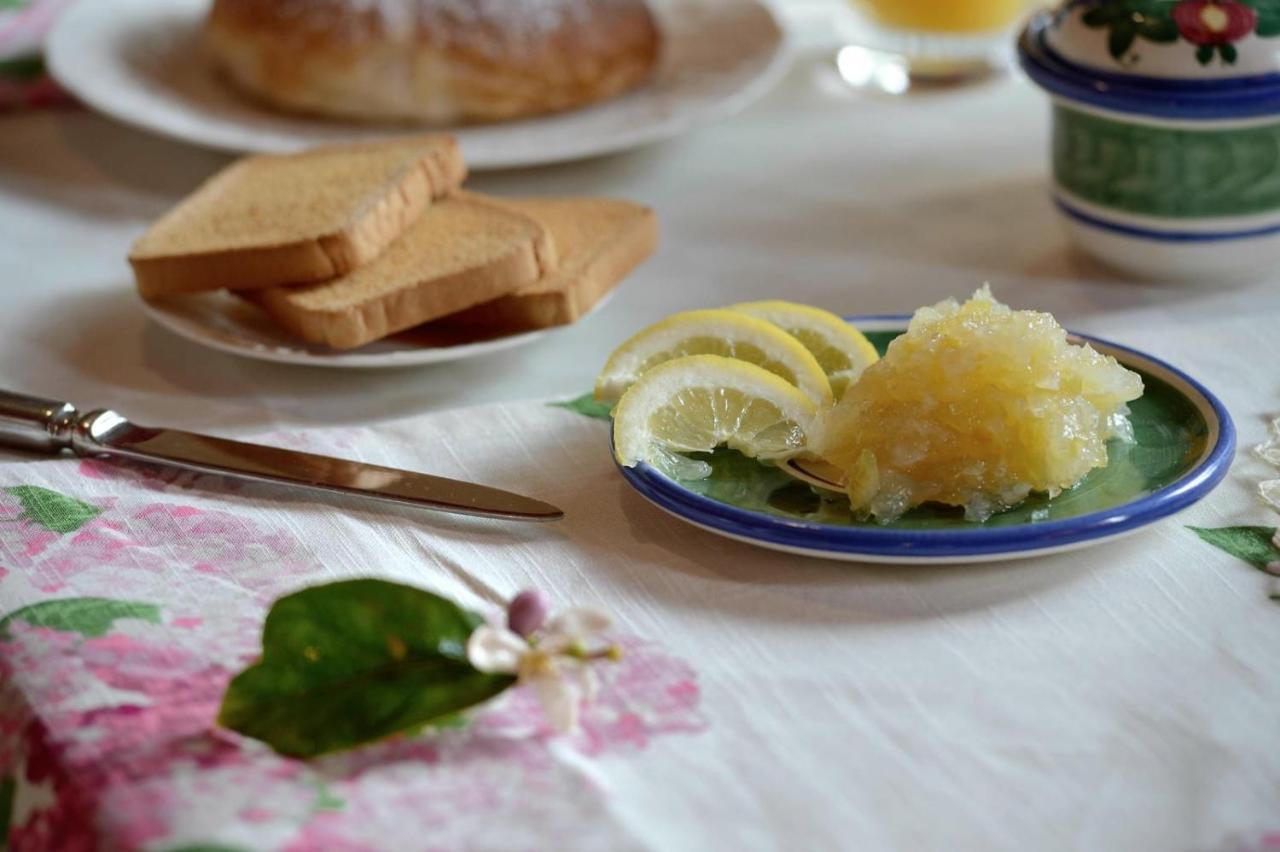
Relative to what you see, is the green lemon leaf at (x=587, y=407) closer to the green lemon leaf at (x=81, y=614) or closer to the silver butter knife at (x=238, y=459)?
the silver butter knife at (x=238, y=459)

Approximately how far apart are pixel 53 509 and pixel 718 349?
1.51ft

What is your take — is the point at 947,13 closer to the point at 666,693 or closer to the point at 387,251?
the point at 387,251

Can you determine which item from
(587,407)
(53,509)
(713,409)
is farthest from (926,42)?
(53,509)

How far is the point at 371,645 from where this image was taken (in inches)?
29.6

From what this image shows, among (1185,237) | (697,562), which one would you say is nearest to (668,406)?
(697,562)

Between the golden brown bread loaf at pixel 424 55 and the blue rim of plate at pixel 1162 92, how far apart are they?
0.61m

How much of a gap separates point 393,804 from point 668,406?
0.35 m

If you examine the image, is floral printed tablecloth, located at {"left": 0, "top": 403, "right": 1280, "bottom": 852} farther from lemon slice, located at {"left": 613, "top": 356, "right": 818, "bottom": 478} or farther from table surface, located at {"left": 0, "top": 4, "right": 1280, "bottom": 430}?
table surface, located at {"left": 0, "top": 4, "right": 1280, "bottom": 430}

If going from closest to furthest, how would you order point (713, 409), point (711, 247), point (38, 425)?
point (713, 409) → point (38, 425) → point (711, 247)

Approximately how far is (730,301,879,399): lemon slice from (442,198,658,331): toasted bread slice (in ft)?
0.83

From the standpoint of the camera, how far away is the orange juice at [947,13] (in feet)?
6.34

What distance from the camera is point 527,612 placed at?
77 centimetres

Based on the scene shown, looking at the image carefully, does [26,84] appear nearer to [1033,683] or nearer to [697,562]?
[697,562]

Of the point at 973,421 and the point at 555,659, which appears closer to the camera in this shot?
the point at 555,659
